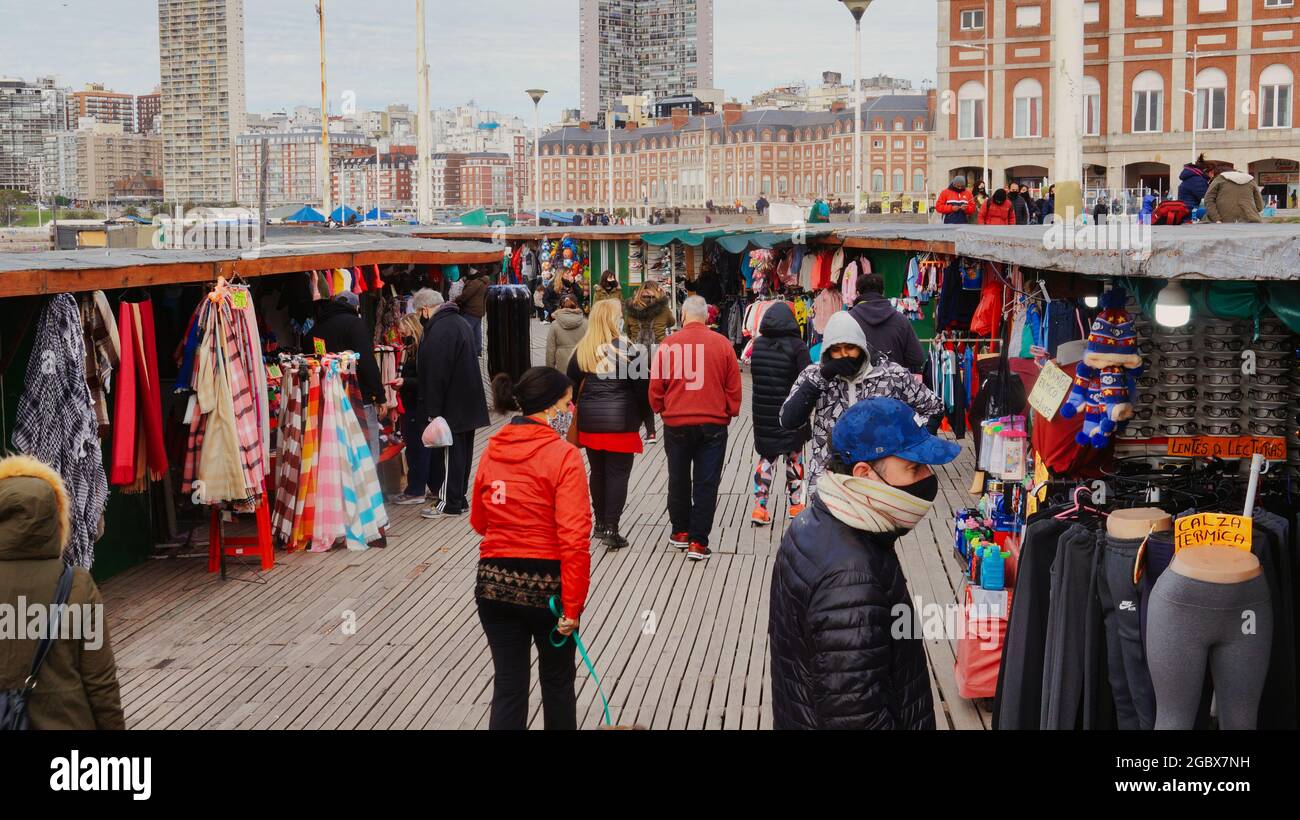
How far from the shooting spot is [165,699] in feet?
21.2

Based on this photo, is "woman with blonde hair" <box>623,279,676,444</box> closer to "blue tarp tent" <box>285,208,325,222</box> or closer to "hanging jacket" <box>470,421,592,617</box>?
"hanging jacket" <box>470,421,592,617</box>

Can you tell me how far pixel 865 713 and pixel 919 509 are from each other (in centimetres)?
54

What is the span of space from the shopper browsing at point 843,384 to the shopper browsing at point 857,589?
370cm

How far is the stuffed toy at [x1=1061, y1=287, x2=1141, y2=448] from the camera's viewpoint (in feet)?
16.3

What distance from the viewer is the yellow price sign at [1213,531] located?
13.5 ft

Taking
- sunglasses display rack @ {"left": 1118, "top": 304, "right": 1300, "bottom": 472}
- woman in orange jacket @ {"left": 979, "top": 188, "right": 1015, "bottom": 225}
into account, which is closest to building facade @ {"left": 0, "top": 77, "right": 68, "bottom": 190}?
woman in orange jacket @ {"left": 979, "top": 188, "right": 1015, "bottom": 225}

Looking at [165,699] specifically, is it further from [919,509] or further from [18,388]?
[919,509]

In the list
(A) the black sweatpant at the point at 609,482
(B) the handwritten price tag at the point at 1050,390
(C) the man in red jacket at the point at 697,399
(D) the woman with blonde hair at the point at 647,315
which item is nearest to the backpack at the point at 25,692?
(B) the handwritten price tag at the point at 1050,390

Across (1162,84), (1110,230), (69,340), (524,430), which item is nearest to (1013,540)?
(1110,230)

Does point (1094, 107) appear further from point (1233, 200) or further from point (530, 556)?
point (530, 556)

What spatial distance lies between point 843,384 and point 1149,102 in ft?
195
